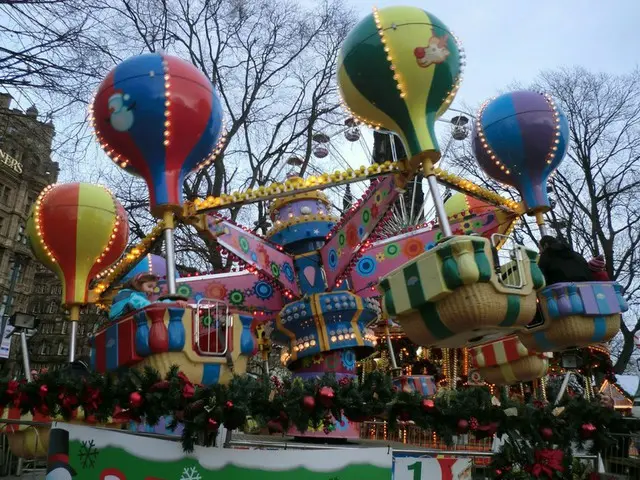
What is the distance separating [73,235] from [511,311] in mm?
5513

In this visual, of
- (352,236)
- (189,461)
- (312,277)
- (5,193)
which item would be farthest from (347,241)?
(5,193)

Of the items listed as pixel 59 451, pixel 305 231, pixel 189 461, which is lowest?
pixel 189 461

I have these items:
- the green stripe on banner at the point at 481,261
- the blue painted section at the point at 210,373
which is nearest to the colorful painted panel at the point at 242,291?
the blue painted section at the point at 210,373

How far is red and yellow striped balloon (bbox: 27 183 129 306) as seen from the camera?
23.7 ft

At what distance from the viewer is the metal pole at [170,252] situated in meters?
5.14

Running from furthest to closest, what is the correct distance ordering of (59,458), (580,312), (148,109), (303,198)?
(303,198) < (148,109) < (580,312) < (59,458)

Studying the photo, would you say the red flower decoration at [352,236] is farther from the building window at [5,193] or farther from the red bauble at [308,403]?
the building window at [5,193]

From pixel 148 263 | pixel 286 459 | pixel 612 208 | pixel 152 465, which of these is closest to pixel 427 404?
pixel 286 459

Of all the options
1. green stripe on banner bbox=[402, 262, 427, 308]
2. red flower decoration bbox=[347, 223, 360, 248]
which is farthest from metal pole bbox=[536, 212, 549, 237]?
green stripe on banner bbox=[402, 262, 427, 308]

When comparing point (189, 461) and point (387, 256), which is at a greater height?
point (387, 256)

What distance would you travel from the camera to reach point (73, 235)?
7.19 m

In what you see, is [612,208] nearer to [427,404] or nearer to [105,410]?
[427,404]

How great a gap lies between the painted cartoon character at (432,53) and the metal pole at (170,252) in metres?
2.83

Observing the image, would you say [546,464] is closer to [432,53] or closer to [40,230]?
[432,53]
